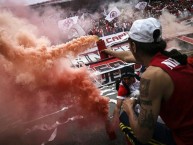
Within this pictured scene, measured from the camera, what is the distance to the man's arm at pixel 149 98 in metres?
2.19

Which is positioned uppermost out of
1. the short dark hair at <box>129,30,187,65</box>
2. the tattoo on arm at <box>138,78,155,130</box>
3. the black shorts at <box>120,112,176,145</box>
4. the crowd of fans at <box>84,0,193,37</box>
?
the short dark hair at <box>129,30,187,65</box>

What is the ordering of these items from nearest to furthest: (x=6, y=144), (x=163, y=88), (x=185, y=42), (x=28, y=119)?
(x=163, y=88)
(x=6, y=144)
(x=28, y=119)
(x=185, y=42)

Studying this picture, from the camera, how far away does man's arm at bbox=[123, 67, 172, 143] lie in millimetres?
2186

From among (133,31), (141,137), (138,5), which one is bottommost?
(138,5)

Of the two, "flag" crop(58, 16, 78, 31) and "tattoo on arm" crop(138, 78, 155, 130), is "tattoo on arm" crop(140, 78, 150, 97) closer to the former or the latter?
"tattoo on arm" crop(138, 78, 155, 130)

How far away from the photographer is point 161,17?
18.5 meters

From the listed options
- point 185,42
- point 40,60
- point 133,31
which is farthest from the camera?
point 185,42

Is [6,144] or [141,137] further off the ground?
[141,137]

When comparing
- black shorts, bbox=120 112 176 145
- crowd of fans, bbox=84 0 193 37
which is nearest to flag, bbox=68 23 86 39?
crowd of fans, bbox=84 0 193 37

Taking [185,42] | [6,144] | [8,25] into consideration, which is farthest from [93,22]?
[6,144]

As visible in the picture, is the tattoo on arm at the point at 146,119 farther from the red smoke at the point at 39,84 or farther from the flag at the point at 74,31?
the flag at the point at 74,31

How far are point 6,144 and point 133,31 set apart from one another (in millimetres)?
3897

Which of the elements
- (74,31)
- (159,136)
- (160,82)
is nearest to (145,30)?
(160,82)

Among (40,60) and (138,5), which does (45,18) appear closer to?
(138,5)
